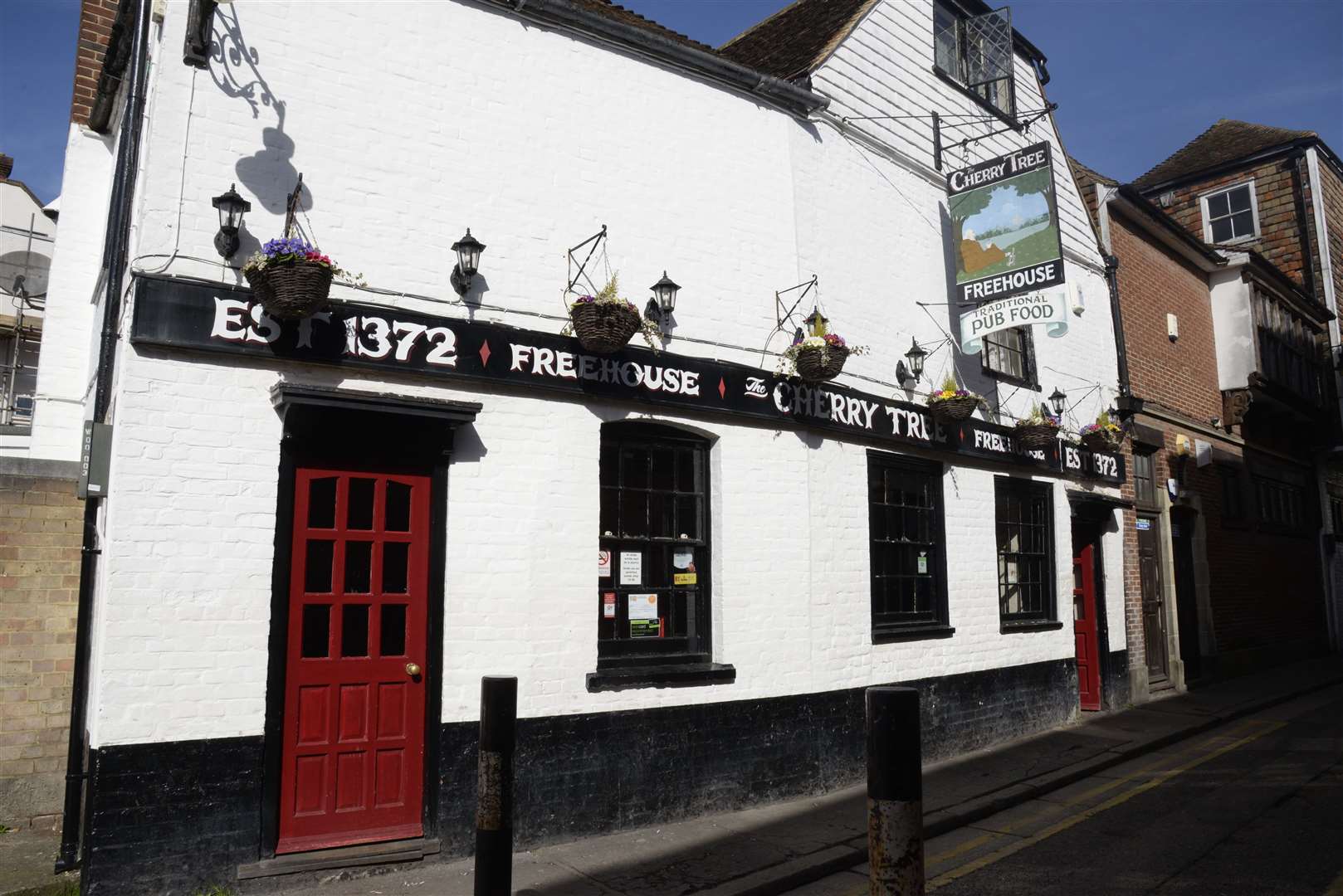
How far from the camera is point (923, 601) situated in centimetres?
991

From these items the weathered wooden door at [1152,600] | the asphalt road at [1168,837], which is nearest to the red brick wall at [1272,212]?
the weathered wooden door at [1152,600]

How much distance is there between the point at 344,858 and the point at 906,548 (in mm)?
6346

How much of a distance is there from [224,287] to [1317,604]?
73.5ft

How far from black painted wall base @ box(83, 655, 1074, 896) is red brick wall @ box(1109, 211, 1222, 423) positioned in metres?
7.00

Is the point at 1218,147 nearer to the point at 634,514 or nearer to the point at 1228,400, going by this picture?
the point at 1228,400

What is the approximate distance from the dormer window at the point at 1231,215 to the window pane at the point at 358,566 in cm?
2237

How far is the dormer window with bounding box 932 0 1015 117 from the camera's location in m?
12.0

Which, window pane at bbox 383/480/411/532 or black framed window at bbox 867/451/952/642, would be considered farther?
black framed window at bbox 867/451/952/642

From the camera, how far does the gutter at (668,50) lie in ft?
24.7

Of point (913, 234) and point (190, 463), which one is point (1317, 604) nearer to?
point (913, 234)

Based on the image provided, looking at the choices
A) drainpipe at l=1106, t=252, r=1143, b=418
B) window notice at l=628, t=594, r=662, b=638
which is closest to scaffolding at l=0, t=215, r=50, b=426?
window notice at l=628, t=594, r=662, b=638

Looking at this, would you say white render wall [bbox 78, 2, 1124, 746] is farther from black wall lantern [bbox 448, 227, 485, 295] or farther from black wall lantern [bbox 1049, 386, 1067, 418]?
black wall lantern [bbox 1049, 386, 1067, 418]

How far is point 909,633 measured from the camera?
9312 millimetres

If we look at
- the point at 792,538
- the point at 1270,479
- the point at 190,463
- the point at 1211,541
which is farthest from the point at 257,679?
the point at 1270,479
